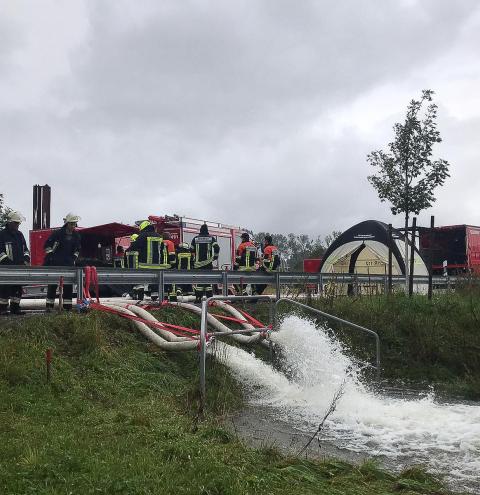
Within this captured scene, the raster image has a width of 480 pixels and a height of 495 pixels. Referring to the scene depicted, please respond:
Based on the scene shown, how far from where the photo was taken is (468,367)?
11500 millimetres

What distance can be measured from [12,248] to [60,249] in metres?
0.85

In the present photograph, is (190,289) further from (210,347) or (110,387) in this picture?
(110,387)

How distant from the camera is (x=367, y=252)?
848 inches

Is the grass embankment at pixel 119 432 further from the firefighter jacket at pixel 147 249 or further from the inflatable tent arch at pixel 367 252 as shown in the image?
the inflatable tent arch at pixel 367 252

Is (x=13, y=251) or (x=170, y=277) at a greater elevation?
(x=13, y=251)

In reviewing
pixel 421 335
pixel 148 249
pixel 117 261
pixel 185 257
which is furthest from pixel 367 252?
pixel 148 249

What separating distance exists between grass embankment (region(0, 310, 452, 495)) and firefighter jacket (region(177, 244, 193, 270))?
6.27 m

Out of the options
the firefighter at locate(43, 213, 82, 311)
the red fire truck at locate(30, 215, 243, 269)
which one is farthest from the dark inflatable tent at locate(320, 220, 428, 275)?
the firefighter at locate(43, 213, 82, 311)

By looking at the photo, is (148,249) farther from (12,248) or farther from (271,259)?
(271,259)

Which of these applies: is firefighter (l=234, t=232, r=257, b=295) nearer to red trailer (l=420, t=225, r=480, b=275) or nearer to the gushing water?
the gushing water

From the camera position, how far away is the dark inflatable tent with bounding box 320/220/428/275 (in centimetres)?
1962

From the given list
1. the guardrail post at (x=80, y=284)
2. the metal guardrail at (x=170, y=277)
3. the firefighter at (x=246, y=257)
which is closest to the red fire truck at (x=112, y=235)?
the firefighter at (x=246, y=257)

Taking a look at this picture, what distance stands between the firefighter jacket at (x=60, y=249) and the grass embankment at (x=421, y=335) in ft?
17.0

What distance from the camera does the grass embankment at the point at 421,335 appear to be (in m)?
11.4
